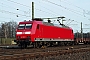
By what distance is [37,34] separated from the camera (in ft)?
87.3

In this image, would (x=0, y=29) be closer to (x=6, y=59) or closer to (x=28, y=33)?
(x=28, y=33)

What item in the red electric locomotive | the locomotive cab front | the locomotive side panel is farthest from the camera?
the locomotive side panel

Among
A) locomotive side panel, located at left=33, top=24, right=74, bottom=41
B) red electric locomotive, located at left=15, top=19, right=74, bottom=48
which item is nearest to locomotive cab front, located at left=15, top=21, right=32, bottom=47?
red electric locomotive, located at left=15, top=19, right=74, bottom=48

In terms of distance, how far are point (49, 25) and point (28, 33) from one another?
18.1ft

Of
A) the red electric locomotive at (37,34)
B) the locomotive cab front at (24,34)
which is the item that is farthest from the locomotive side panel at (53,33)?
the locomotive cab front at (24,34)

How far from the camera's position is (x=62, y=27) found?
115 ft

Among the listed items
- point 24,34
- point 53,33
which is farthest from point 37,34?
point 53,33

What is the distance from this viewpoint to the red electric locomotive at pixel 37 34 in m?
25.6

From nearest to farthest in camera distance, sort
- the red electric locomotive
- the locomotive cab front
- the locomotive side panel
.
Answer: the locomotive cab front → the red electric locomotive → the locomotive side panel

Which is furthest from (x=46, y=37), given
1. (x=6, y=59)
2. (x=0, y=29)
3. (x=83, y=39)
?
(x=0, y=29)

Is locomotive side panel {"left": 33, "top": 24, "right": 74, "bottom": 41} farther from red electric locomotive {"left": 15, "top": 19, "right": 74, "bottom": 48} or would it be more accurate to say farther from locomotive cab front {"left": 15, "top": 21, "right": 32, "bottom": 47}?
locomotive cab front {"left": 15, "top": 21, "right": 32, "bottom": 47}

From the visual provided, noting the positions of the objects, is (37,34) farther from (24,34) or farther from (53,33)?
(53,33)

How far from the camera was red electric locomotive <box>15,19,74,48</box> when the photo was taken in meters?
25.6

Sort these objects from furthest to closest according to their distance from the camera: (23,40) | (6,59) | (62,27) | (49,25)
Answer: (62,27) < (49,25) < (23,40) < (6,59)
